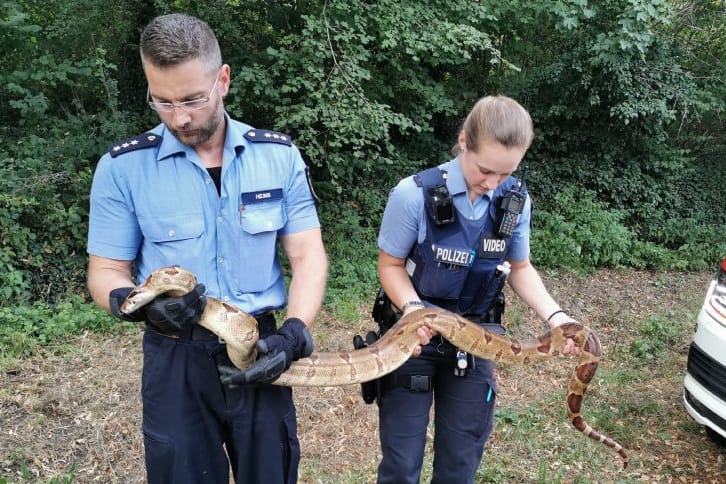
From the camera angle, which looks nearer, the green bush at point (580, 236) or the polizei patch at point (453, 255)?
the polizei patch at point (453, 255)

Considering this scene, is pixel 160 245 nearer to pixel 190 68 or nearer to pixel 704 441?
pixel 190 68

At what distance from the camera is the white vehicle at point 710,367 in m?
4.50

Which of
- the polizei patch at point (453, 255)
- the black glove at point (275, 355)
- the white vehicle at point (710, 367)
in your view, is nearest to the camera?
the black glove at point (275, 355)

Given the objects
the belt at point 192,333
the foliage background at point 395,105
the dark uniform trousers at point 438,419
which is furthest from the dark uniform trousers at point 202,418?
the foliage background at point 395,105

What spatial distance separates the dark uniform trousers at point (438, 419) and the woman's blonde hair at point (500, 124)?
48.7 inches

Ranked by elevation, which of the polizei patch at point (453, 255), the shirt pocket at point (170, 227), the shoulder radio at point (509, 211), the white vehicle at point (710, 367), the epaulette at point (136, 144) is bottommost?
the white vehicle at point (710, 367)

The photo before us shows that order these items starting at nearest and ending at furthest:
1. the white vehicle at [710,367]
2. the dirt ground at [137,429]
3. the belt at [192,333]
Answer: the belt at [192,333] < the white vehicle at [710,367] < the dirt ground at [137,429]

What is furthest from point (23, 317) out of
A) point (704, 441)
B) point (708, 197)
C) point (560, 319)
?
point (708, 197)

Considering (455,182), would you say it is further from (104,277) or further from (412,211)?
(104,277)

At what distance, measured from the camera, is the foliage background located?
790 cm

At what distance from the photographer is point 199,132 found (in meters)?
2.72

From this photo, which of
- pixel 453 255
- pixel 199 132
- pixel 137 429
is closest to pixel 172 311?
pixel 199 132

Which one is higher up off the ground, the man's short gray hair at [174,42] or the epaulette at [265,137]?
the man's short gray hair at [174,42]

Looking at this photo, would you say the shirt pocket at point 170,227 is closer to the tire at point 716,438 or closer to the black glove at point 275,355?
the black glove at point 275,355
